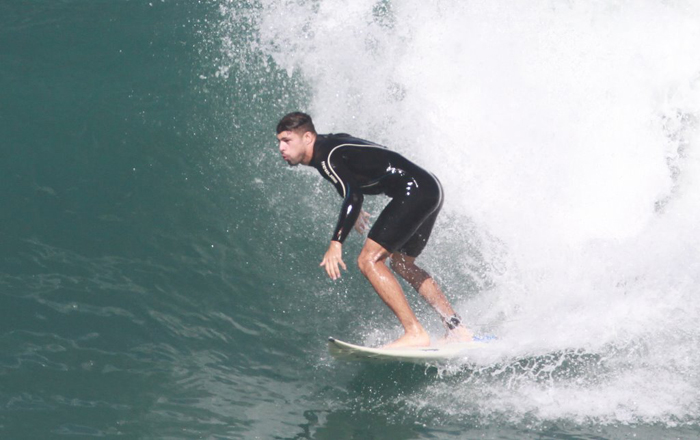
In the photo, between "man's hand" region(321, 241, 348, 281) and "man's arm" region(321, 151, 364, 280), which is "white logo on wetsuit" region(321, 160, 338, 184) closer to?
"man's arm" region(321, 151, 364, 280)

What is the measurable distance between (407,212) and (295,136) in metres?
0.98

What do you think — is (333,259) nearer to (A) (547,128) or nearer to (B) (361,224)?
(B) (361,224)

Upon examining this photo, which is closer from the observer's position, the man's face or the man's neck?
the man's face

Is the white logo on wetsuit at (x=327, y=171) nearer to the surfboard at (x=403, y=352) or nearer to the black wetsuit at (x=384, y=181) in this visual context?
the black wetsuit at (x=384, y=181)

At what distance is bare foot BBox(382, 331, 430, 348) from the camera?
5579mm

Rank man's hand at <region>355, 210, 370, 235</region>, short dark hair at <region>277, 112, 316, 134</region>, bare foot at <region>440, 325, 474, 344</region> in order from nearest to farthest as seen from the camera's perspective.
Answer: short dark hair at <region>277, 112, 316, 134</region> < bare foot at <region>440, 325, 474, 344</region> < man's hand at <region>355, 210, 370, 235</region>

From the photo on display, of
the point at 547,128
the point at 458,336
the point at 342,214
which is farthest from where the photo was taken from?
the point at 547,128

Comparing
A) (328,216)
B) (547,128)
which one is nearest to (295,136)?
(328,216)

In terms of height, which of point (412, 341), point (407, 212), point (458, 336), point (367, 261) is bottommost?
point (412, 341)

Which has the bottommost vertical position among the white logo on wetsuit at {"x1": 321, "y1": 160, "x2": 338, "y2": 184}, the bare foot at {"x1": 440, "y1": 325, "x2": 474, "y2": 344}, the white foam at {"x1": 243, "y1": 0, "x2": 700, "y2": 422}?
the bare foot at {"x1": 440, "y1": 325, "x2": 474, "y2": 344}

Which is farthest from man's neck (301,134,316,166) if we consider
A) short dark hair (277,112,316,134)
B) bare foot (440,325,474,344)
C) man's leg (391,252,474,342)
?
bare foot (440,325,474,344)

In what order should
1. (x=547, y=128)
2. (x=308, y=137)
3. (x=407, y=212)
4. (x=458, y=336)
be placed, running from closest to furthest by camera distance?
(x=308, y=137) < (x=407, y=212) < (x=458, y=336) < (x=547, y=128)

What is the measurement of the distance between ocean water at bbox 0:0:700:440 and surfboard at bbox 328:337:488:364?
0.43 feet

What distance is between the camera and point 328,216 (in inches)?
308
